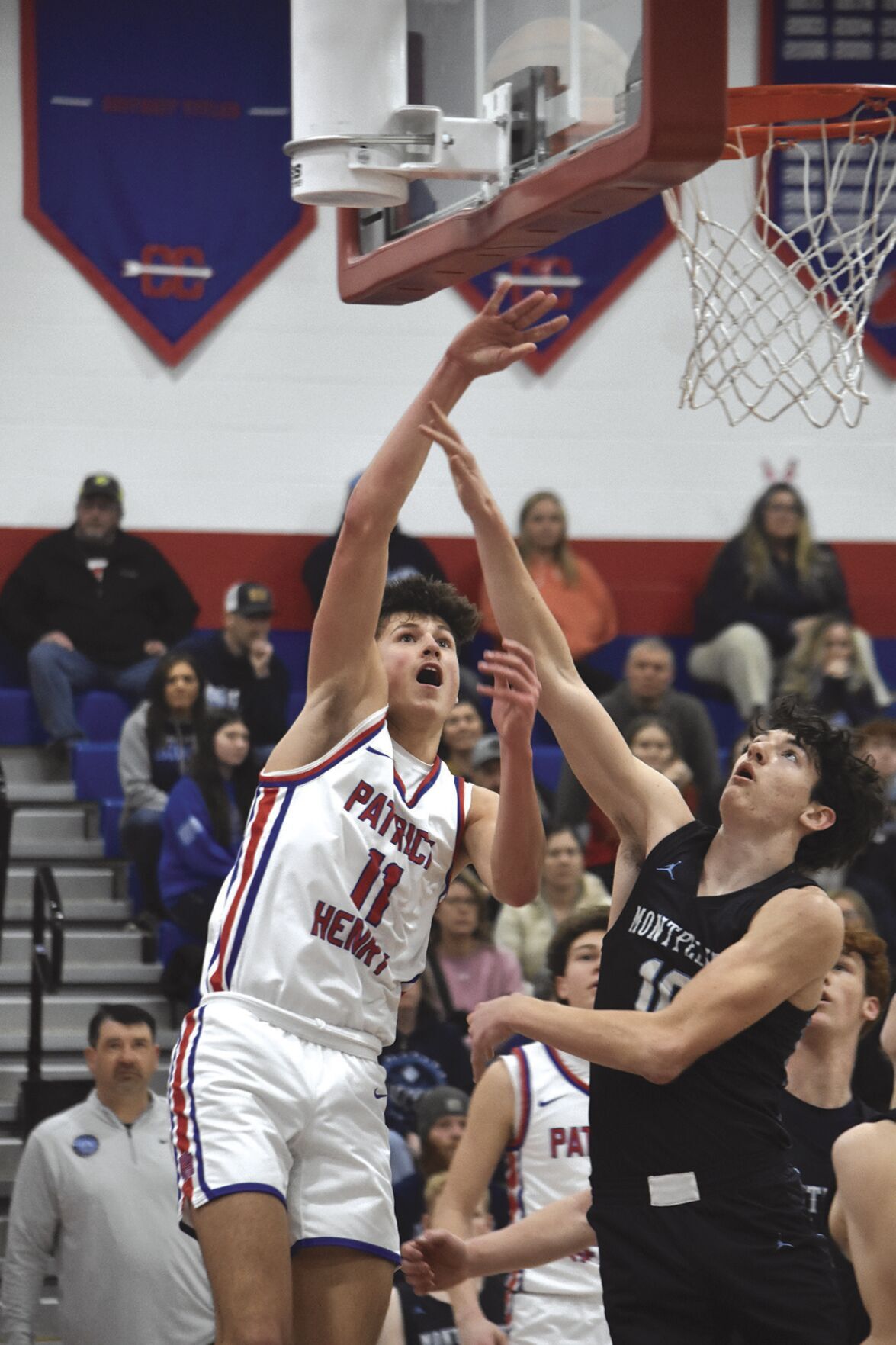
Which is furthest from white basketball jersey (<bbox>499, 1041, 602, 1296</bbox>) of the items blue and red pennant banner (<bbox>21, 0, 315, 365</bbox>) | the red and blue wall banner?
the red and blue wall banner

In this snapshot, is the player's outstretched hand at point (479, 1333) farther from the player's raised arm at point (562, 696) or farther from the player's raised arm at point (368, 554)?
the player's raised arm at point (368, 554)

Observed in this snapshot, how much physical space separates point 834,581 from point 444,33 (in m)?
7.41

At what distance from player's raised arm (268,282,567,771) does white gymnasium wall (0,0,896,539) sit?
704cm

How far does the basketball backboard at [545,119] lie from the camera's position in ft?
10.8

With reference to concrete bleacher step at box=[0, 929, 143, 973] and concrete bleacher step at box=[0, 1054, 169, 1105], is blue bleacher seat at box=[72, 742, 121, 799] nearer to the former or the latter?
concrete bleacher step at box=[0, 929, 143, 973]

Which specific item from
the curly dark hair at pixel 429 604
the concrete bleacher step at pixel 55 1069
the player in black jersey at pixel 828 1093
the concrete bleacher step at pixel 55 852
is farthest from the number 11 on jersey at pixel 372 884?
the concrete bleacher step at pixel 55 852

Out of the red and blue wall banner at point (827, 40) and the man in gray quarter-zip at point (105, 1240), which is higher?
the red and blue wall banner at point (827, 40)

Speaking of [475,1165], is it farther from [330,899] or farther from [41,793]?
[41,793]

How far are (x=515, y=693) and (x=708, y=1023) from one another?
2.55 ft

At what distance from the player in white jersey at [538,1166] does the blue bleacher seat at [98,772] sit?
202 inches

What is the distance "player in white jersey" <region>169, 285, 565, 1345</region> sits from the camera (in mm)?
3828

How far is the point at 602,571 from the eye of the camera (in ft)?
38.3

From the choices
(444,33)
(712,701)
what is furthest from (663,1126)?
(712,701)

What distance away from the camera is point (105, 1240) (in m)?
6.43
